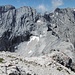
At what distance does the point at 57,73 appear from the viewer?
3609 centimetres

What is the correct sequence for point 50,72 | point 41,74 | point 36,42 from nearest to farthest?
point 41,74 → point 50,72 → point 36,42

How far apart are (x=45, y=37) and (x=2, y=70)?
172404mm

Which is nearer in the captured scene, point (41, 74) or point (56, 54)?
point (41, 74)

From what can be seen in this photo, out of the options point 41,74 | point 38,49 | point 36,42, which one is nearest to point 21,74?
point 41,74

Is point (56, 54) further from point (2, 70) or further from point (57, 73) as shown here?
point (2, 70)

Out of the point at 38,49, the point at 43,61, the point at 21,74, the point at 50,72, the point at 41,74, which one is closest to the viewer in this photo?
the point at 21,74

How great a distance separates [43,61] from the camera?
4350 cm

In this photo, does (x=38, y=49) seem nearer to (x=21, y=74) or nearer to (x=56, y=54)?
(x=56, y=54)

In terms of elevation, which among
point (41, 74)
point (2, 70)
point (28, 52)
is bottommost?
point (28, 52)

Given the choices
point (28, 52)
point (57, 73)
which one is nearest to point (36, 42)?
point (28, 52)

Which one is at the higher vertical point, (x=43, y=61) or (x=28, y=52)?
(x=43, y=61)

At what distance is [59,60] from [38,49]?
121 m

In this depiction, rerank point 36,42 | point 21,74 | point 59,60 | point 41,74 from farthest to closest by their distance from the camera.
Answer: point 36,42 → point 59,60 → point 41,74 → point 21,74

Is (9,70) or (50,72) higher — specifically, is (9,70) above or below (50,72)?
above
